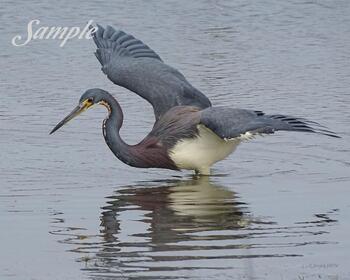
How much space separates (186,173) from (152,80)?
3.05 feet

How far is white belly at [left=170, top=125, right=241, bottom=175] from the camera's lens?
449 inches

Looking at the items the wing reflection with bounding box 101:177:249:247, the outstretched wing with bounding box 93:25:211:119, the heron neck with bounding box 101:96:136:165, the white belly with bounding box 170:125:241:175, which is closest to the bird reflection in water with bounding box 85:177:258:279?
the wing reflection with bounding box 101:177:249:247

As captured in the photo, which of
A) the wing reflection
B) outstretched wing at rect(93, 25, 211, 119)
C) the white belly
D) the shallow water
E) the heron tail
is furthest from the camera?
outstretched wing at rect(93, 25, 211, 119)

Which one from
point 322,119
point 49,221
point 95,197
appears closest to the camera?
point 49,221

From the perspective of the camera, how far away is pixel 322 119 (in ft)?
42.9

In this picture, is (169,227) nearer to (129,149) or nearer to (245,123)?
(245,123)

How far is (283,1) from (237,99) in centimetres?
617

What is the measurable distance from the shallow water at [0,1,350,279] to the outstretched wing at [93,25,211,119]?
615mm

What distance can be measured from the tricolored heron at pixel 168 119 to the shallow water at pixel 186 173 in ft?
0.70

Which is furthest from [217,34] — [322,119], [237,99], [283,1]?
[322,119]

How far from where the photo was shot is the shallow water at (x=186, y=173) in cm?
820

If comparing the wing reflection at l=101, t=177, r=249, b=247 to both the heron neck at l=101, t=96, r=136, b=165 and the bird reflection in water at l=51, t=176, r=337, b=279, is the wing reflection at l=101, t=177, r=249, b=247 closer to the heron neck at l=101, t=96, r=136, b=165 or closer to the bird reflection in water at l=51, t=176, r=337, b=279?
the bird reflection in water at l=51, t=176, r=337, b=279

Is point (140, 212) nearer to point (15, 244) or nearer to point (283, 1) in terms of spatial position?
point (15, 244)

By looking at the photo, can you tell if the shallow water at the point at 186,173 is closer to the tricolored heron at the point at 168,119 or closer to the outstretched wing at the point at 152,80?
the tricolored heron at the point at 168,119
